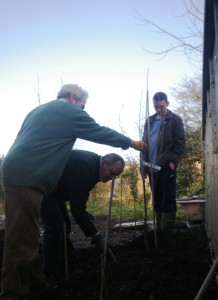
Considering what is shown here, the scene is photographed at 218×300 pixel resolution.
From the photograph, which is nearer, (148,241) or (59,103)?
(59,103)

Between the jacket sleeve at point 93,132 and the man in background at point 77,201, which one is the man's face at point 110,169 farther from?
the jacket sleeve at point 93,132

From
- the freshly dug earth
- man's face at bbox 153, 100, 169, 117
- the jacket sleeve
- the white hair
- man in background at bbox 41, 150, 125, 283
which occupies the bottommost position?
the freshly dug earth

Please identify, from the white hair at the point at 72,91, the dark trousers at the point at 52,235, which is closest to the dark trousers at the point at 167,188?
the dark trousers at the point at 52,235

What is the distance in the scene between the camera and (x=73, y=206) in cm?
283

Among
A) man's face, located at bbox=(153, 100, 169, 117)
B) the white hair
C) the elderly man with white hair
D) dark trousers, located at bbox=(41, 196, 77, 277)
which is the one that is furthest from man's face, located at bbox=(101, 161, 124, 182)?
man's face, located at bbox=(153, 100, 169, 117)

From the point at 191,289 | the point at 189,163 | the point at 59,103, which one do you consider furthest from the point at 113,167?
the point at 189,163

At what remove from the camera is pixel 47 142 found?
2.46 metres

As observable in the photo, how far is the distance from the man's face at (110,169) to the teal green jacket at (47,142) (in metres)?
0.22

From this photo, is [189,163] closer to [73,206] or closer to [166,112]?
[166,112]

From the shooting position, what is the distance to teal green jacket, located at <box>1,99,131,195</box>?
2.33 meters

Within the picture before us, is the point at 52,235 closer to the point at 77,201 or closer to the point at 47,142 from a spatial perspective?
the point at 77,201

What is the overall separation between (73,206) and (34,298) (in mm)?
732

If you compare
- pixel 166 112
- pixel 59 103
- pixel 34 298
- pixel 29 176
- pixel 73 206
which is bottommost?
pixel 34 298

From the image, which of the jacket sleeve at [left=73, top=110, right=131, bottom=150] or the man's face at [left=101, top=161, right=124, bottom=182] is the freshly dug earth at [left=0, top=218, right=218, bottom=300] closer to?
the man's face at [left=101, top=161, right=124, bottom=182]
